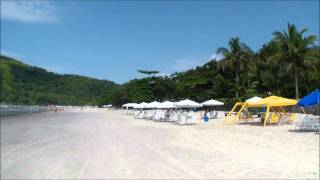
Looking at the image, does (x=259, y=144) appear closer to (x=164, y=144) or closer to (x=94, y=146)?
(x=164, y=144)

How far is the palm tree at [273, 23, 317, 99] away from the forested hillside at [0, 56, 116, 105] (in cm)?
11084

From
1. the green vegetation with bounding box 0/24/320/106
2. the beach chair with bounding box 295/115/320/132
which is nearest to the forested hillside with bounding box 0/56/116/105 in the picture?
the green vegetation with bounding box 0/24/320/106

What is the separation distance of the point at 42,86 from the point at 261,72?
124511 mm

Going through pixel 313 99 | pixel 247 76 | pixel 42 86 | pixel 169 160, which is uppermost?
pixel 42 86

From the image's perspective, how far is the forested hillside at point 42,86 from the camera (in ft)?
453

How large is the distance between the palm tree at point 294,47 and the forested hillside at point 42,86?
11084cm

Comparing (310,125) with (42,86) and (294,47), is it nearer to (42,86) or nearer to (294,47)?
(294,47)

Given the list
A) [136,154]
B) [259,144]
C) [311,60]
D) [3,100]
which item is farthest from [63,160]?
[3,100]

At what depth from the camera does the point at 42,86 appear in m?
160

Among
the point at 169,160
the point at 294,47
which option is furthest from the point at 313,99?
the point at 294,47

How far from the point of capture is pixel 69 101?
166500mm

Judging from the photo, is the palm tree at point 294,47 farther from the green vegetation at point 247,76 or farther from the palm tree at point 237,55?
the palm tree at point 237,55

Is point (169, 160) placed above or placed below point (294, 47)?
below

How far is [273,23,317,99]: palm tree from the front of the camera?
38.0 metres
